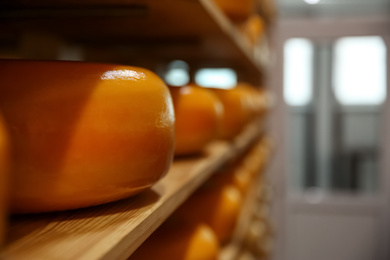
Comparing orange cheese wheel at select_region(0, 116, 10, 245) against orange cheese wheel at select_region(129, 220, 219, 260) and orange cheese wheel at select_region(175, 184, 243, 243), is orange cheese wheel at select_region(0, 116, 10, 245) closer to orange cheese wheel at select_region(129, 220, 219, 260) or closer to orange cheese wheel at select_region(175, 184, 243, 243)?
orange cheese wheel at select_region(129, 220, 219, 260)

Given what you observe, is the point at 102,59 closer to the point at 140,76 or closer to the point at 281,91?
the point at 140,76

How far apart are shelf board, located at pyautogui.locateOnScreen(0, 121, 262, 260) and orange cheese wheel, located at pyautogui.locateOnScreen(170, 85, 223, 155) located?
25 centimetres

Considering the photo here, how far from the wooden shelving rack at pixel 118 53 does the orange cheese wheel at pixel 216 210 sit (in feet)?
0.19

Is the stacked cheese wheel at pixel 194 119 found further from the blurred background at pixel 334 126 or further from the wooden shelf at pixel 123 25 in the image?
the blurred background at pixel 334 126

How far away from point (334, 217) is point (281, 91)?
116 cm

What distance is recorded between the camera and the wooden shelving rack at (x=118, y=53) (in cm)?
41

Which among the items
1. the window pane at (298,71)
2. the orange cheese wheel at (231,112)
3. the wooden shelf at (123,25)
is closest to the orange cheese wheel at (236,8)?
the wooden shelf at (123,25)

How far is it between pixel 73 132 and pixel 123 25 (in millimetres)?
578

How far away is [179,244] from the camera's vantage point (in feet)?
2.86

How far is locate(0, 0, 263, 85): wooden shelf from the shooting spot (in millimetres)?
809

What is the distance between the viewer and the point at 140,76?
0.57 m

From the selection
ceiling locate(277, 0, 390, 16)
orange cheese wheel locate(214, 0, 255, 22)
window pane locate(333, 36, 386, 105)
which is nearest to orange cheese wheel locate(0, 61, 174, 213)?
orange cheese wheel locate(214, 0, 255, 22)

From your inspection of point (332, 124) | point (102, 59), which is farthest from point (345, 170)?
point (102, 59)

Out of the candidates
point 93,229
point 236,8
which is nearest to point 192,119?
point 93,229
